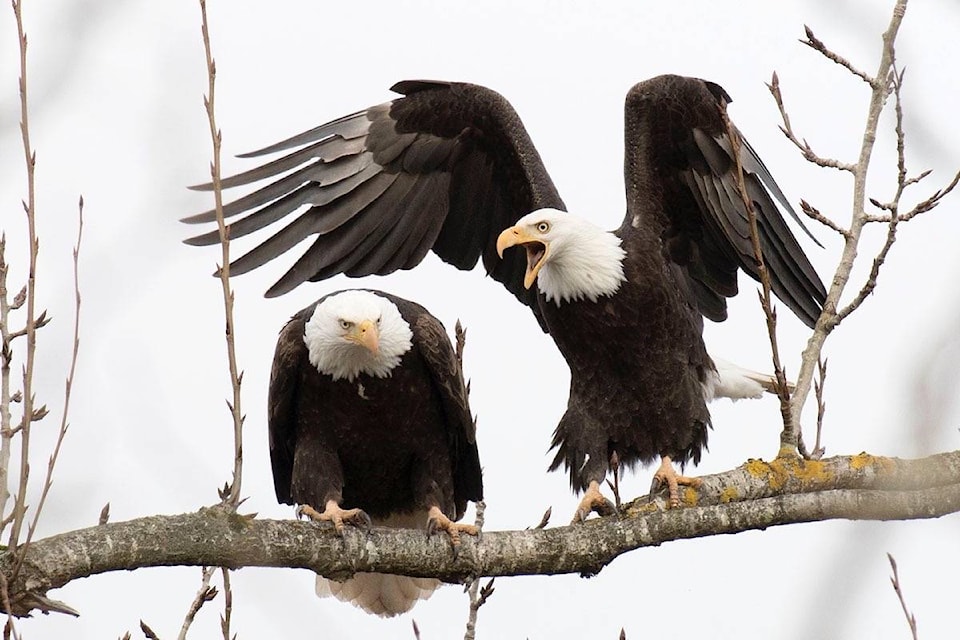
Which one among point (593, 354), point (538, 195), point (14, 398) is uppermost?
point (538, 195)

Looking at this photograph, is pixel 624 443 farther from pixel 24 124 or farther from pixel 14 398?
pixel 24 124

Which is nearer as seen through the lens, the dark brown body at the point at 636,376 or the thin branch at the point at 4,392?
the thin branch at the point at 4,392

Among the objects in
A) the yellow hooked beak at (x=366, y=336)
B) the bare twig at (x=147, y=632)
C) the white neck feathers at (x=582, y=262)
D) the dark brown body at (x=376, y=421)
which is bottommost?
the bare twig at (x=147, y=632)

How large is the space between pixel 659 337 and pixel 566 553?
159 cm

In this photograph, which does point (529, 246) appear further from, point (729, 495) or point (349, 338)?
point (729, 495)

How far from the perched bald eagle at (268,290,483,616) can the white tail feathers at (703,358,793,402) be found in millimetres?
1393

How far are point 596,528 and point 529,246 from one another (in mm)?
1736

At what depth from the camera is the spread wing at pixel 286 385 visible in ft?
15.8

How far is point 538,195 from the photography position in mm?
5430

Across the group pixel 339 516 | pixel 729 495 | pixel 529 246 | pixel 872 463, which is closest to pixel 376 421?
pixel 339 516

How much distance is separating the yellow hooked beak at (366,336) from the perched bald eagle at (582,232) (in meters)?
0.62

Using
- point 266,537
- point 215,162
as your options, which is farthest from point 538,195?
point 215,162

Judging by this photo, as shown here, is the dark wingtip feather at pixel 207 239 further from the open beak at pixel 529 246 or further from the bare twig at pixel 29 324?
the bare twig at pixel 29 324

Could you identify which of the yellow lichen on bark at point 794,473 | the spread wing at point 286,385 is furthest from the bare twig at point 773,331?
the spread wing at point 286,385
